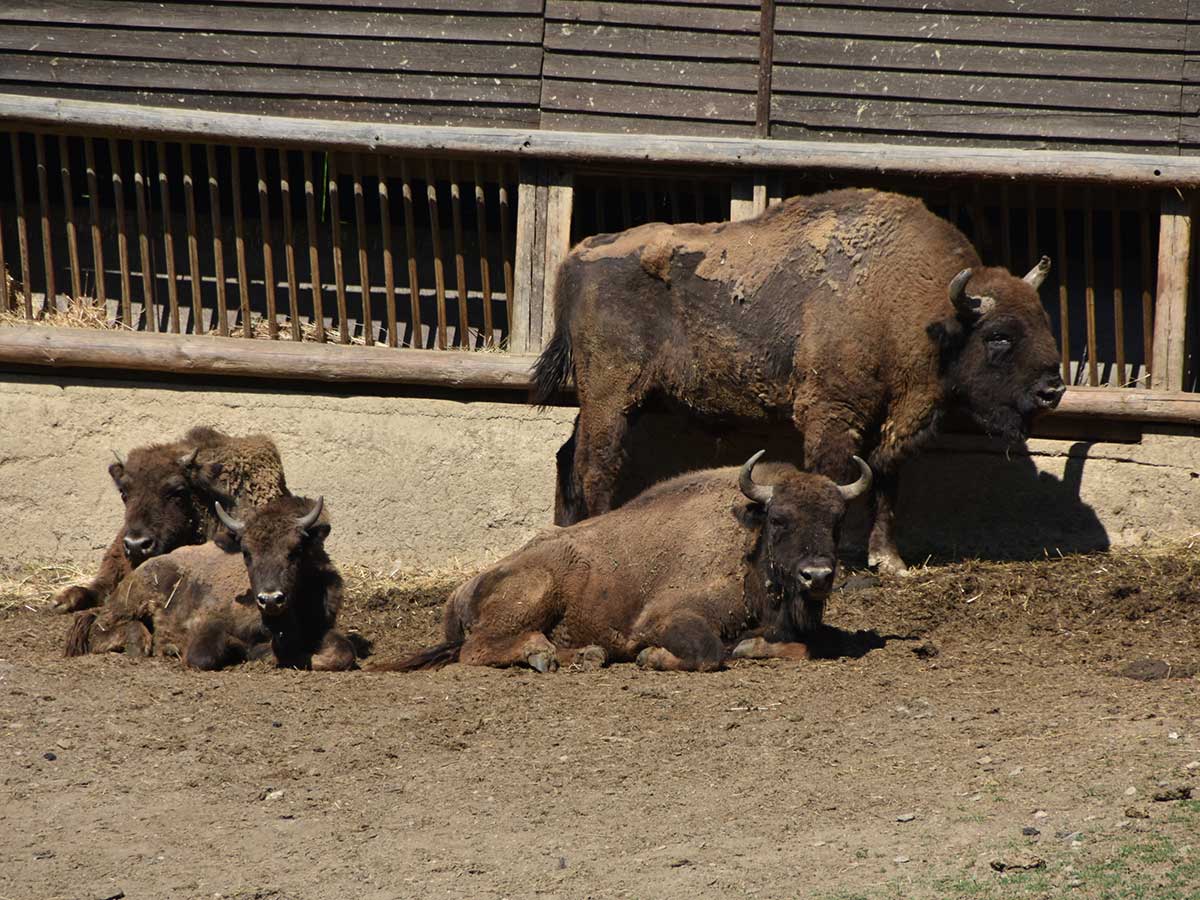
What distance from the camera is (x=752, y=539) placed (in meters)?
8.89

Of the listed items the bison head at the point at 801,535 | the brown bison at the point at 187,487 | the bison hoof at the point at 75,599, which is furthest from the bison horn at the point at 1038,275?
the bison hoof at the point at 75,599

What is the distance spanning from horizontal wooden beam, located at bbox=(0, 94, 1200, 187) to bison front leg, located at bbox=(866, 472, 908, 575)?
224 centimetres

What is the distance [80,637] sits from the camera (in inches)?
362

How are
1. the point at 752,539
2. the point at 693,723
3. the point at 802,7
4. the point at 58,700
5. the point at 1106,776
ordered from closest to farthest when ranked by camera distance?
the point at 1106,776 < the point at 693,723 < the point at 58,700 < the point at 752,539 < the point at 802,7

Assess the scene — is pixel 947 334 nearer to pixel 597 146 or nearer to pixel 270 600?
pixel 597 146

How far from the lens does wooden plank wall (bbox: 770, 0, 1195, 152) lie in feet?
36.5

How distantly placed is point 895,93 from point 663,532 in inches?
160

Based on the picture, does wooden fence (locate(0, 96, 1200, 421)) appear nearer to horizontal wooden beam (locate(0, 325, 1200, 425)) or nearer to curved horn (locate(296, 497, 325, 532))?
horizontal wooden beam (locate(0, 325, 1200, 425))

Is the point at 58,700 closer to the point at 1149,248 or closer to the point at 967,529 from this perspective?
the point at 967,529

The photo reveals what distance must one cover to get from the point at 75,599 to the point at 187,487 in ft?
3.56

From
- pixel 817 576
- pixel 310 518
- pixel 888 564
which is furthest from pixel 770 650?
pixel 310 518

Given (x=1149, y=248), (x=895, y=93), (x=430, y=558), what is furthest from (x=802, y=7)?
(x=430, y=558)

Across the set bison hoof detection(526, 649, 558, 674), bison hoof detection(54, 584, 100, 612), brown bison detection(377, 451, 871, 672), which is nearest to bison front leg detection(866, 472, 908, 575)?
brown bison detection(377, 451, 871, 672)

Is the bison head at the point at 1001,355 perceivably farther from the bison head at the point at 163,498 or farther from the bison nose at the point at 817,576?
the bison head at the point at 163,498
